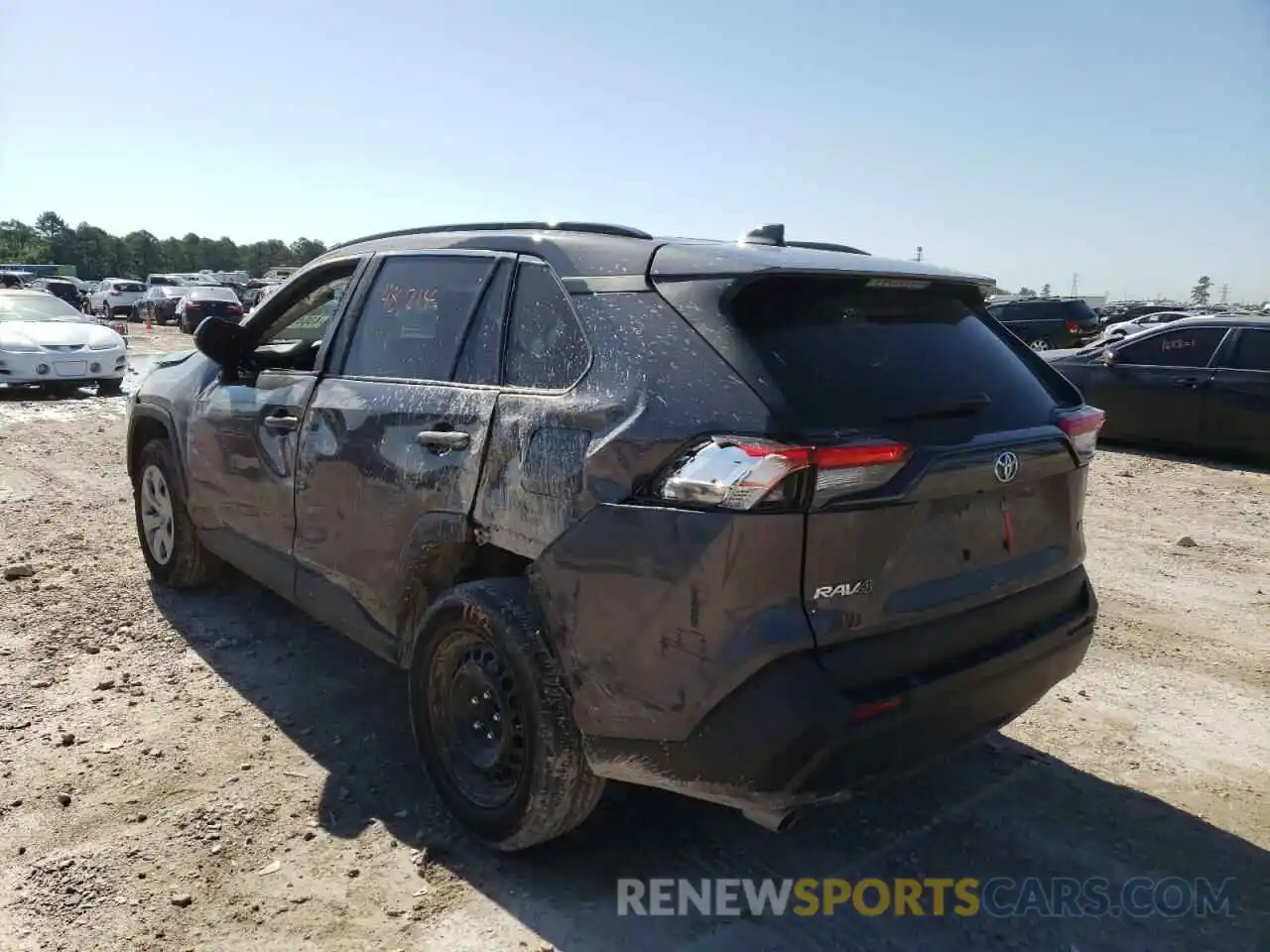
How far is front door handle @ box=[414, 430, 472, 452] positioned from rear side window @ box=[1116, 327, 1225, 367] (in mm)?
9315

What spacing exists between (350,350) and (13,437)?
27.1 feet

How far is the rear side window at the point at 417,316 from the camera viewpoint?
10.4ft

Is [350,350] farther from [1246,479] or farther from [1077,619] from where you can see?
[1246,479]

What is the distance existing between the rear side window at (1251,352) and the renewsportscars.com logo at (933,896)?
8.08 meters

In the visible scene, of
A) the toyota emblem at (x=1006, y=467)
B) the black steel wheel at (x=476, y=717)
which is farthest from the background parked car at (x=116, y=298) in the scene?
the toyota emblem at (x=1006, y=467)

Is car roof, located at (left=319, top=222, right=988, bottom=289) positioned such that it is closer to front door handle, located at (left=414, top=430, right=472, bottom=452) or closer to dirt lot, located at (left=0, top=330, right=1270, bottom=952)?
front door handle, located at (left=414, top=430, right=472, bottom=452)

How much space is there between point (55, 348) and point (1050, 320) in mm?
21172

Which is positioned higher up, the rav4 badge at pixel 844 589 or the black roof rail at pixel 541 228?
the black roof rail at pixel 541 228

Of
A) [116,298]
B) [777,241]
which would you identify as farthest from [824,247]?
[116,298]

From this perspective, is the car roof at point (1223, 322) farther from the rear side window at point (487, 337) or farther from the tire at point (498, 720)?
the tire at point (498, 720)

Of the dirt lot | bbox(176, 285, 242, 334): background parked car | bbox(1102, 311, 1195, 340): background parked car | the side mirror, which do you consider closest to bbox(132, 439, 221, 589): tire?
the dirt lot

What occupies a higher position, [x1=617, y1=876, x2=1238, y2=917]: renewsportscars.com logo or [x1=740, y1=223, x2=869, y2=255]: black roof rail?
[x1=740, y1=223, x2=869, y2=255]: black roof rail

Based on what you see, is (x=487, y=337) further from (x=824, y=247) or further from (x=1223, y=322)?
(x=1223, y=322)

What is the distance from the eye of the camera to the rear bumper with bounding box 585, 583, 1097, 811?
7.01 ft
